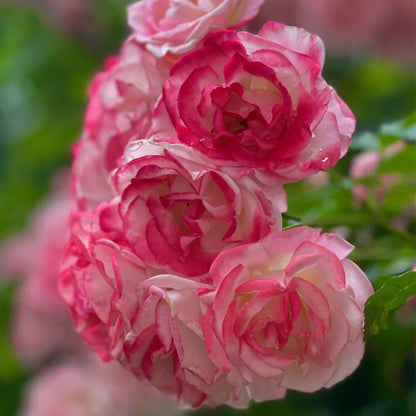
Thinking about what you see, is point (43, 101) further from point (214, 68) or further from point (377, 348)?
point (214, 68)

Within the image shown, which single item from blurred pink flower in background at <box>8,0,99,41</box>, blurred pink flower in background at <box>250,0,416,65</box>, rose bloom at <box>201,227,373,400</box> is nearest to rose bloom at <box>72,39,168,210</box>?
rose bloom at <box>201,227,373,400</box>

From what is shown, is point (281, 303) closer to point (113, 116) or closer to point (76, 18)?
point (113, 116)

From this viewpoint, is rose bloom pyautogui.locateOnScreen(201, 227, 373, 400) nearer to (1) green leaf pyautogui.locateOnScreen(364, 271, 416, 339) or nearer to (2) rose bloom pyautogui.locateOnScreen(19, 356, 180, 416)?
(1) green leaf pyautogui.locateOnScreen(364, 271, 416, 339)

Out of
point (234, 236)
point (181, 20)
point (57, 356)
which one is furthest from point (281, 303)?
point (57, 356)

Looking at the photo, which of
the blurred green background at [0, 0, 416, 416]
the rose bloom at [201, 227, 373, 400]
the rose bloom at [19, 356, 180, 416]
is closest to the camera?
the rose bloom at [201, 227, 373, 400]

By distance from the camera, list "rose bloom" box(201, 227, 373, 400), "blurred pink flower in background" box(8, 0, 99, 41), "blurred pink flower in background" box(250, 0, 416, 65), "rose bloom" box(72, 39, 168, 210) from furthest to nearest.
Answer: "blurred pink flower in background" box(8, 0, 99, 41)
"blurred pink flower in background" box(250, 0, 416, 65)
"rose bloom" box(72, 39, 168, 210)
"rose bloom" box(201, 227, 373, 400)

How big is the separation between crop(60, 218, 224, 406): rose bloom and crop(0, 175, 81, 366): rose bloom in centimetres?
72

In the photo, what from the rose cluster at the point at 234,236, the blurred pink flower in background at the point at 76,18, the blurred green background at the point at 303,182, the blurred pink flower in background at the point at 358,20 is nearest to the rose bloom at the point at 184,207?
the rose cluster at the point at 234,236

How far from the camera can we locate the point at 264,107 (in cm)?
50

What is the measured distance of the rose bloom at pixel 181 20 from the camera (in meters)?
0.54

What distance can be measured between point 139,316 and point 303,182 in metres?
0.41

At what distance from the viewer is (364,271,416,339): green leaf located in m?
0.49

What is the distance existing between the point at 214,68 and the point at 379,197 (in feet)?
1.16

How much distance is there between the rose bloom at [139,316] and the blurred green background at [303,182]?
0.69 ft
